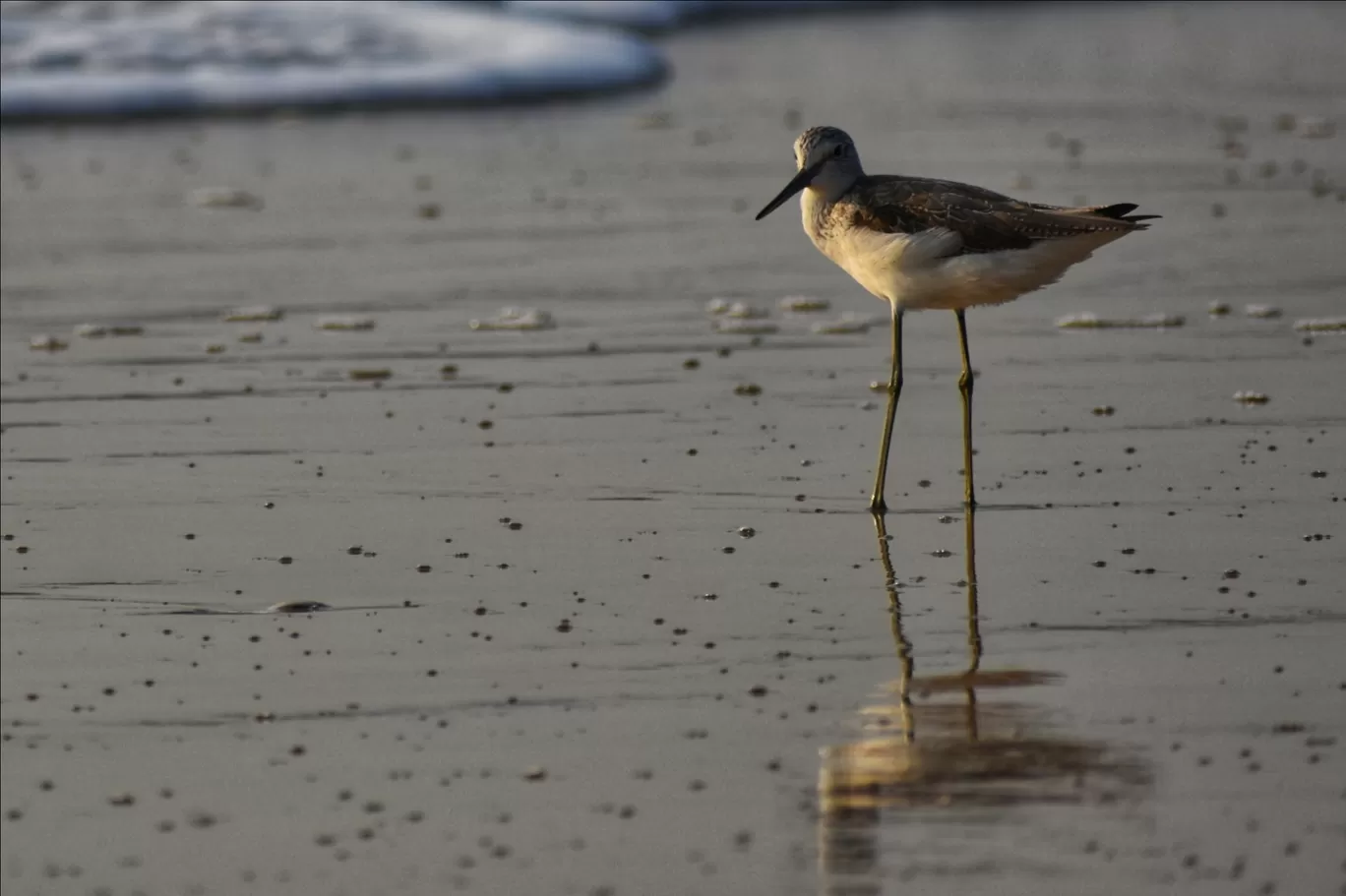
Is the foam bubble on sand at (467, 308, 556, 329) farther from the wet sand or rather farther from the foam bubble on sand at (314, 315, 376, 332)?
the foam bubble on sand at (314, 315, 376, 332)

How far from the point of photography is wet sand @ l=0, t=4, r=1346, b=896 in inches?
171

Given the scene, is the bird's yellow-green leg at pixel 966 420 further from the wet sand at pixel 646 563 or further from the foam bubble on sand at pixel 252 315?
the foam bubble on sand at pixel 252 315

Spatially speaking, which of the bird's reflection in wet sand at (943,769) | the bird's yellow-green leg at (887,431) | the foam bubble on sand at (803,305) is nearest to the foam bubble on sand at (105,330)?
the foam bubble on sand at (803,305)

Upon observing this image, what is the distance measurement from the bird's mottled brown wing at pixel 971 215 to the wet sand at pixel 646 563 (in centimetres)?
81

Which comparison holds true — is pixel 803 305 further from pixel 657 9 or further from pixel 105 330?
pixel 657 9

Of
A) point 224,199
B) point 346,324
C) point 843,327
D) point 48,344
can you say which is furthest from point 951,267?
point 224,199

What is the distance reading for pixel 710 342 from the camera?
888 centimetres

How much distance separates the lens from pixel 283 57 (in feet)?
58.9

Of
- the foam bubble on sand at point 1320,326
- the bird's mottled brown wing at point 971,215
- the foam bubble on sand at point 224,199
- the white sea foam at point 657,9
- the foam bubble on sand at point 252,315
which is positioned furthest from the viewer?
the white sea foam at point 657,9

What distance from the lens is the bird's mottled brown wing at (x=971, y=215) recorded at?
6555 millimetres

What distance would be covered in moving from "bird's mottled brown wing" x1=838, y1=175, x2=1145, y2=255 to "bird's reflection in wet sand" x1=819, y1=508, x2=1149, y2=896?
1.84m

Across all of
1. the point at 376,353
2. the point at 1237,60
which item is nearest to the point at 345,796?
the point at 376,353

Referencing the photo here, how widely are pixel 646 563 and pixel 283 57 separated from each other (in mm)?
12721

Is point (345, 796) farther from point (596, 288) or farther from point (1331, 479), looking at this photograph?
point (596, 288)
